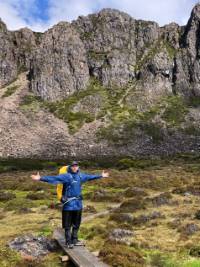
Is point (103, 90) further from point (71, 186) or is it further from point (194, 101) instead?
point (71, 186)

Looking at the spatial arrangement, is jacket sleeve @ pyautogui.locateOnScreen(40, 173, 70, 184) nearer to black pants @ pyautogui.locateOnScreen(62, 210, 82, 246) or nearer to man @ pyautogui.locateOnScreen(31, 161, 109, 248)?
man @ pyautogui.locateOnScreen(31, 161, 109, 248)

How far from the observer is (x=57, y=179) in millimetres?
16344

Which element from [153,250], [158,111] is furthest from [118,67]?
[153,250]

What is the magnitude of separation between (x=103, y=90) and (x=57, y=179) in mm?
159591

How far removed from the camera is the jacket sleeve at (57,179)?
16250mm

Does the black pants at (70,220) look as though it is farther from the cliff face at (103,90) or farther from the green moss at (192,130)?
the green moss at (192,130)

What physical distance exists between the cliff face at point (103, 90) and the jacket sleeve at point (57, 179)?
112180 millimetres

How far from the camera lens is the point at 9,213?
32.6 metres

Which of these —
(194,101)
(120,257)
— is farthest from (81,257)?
(194,101)

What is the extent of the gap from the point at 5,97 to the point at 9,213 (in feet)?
459

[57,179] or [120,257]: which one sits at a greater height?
[57,179]

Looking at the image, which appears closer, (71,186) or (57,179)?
(57,179)

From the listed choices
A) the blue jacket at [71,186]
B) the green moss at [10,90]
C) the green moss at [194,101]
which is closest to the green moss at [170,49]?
the green moss at [194,101]

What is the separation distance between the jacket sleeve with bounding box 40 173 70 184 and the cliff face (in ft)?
368
